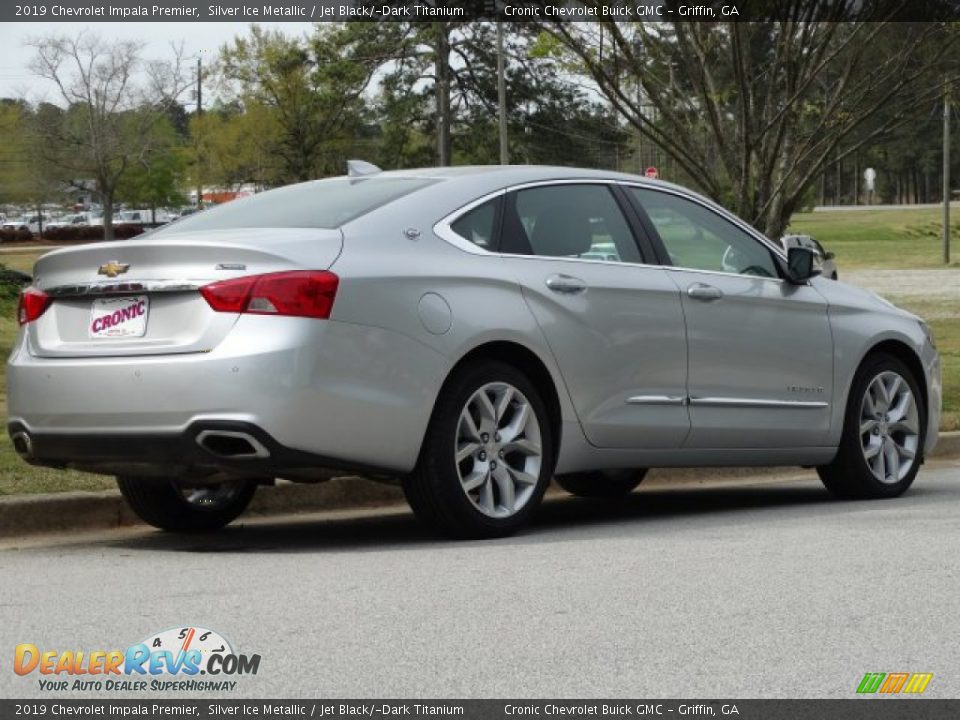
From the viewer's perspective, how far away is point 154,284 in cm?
715

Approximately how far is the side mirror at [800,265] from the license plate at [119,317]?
3.59 metres

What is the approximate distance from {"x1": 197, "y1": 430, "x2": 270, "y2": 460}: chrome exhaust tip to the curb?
178 centimetres

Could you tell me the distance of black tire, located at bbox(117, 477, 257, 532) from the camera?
27.2 feet

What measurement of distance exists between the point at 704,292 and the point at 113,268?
292 centimetres

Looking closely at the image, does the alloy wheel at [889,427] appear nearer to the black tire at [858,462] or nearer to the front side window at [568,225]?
the black tire at [858,462]

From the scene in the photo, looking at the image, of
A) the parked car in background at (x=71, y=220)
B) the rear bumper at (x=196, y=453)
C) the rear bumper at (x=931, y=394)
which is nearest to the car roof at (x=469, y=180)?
the rear bumper at (x=196, y=453)

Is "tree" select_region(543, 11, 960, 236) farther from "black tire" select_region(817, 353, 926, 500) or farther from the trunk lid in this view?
the trunk lid

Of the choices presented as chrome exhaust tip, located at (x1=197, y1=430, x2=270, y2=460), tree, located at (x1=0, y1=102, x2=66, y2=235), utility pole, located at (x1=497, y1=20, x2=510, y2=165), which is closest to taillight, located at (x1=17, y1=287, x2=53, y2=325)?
chrome exhaust tip, located at (x1=197, y1=430, x2=270, y2=460)

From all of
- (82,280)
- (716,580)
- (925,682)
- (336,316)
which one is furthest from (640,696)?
(82,280)

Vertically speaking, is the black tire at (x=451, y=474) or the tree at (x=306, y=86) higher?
the tree at (x=306, y=86)

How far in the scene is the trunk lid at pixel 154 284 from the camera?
7059 mm

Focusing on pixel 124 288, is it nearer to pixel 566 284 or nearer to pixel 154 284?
pixel 154 284

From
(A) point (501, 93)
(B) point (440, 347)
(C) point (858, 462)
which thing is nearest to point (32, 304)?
(B) point (440, 347)

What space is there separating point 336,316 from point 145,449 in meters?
0.90
